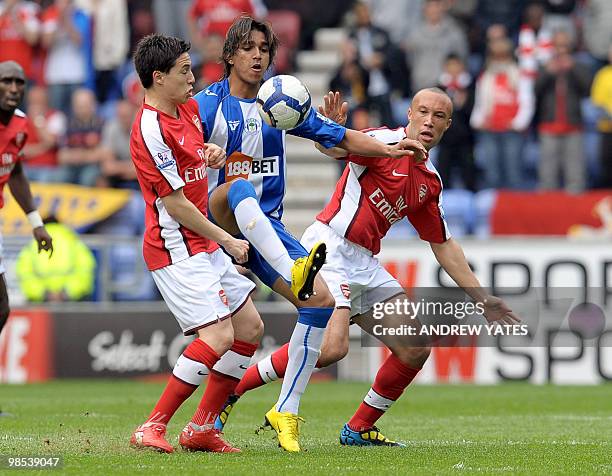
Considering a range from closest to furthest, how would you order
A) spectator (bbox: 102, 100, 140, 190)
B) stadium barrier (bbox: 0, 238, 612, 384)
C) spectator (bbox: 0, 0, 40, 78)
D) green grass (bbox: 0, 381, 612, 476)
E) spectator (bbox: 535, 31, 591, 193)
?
green grass (bbox: 0, 381, 612, 476), stadium barrier (bbox: 0, 238, 612, 384), spectator (bbox: 535, 31, 591, 193), spectator (bbox: 102, 100, 140, 190), spectator (bbox: 0, 0, 40, 78)

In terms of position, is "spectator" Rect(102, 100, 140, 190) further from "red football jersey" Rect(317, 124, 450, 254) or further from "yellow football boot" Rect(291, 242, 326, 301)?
"yellow football boot" Rect(291, 242, 326, 301)

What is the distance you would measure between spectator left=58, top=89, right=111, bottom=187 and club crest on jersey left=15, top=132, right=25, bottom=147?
7959 mm

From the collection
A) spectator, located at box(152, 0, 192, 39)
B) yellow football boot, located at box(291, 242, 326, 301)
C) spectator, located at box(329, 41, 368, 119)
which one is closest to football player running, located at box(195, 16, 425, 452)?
yellow football boot, located at box(291, 242, 326, 301)

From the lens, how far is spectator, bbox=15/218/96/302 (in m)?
16.2

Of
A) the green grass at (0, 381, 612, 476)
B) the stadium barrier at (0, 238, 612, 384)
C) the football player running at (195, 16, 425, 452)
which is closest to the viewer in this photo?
the green grass at (0, 381, 612, 476)

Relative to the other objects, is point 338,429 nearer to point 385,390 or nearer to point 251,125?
point 385,390

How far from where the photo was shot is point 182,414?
37.6 ft

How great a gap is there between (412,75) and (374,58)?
2.72 feet

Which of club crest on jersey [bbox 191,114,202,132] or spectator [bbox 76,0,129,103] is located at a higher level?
spectator [bbox 76,0,129,103]

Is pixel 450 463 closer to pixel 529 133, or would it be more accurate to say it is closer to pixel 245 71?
pixel 245 71

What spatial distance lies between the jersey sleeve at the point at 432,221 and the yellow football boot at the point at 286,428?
166 centimetres

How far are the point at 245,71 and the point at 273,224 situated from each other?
99 cm

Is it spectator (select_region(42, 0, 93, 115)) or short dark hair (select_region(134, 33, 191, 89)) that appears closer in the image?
short dark hair (select_region(134, 33, 191, 89))

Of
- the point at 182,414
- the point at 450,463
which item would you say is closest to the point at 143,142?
the point at 450,463
